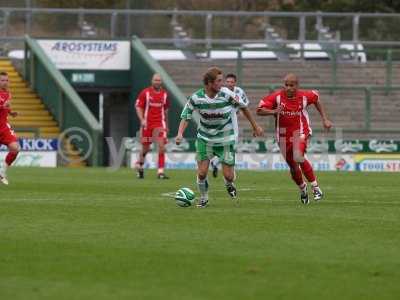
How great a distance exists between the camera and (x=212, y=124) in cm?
1783

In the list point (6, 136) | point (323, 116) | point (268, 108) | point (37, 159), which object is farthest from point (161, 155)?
point (323, 116)

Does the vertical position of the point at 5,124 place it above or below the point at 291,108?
below

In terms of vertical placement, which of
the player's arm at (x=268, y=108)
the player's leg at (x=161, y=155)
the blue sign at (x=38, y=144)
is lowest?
the blue sign at (x=38, y=144)

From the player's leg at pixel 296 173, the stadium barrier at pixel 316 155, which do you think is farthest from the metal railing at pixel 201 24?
the player's leg at pixel 296 173

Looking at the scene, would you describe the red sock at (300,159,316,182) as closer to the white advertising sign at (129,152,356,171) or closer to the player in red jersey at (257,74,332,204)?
the player in red jersey at (257,74,332,204)

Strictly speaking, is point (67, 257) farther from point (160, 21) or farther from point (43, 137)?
point (160, 21)

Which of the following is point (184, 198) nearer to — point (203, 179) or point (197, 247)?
point (203, 179)

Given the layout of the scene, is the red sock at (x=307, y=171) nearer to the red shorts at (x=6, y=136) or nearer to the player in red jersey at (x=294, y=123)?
the player in red jersey at (x=294, y=123)

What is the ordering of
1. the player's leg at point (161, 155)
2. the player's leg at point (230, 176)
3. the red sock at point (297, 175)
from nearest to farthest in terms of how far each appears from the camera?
the player's leg at point (230, 176) → the red sock at point (297, 175) → the player's leg at point (161, 155)

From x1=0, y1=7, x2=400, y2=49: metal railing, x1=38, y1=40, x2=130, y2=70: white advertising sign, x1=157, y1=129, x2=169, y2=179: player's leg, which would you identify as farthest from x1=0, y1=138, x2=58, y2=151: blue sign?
x1=157, y1=129, x2=169, y2=179: player's leg

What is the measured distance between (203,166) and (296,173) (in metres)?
1.74

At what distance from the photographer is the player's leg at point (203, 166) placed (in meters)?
17.7

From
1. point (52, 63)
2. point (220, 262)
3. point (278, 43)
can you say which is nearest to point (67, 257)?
point (220, 262)

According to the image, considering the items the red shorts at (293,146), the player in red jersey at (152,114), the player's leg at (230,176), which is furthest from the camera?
the player in red jersey at (152,114)
